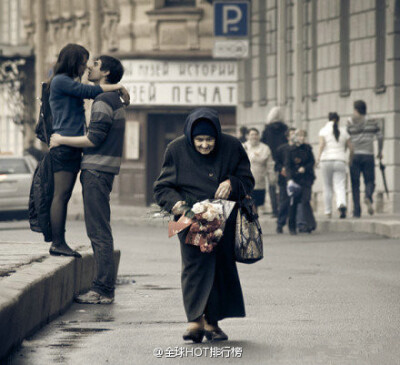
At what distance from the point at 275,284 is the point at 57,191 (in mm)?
2586

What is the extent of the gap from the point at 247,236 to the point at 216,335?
63cm

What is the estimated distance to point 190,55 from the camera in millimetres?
31844

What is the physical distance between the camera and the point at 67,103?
982 centimetres

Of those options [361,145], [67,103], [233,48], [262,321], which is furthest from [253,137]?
[262,321]

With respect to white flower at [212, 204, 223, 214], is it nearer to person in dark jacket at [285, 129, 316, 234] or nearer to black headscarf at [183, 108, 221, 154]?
black headscarf at [183, 108, 221, 154]

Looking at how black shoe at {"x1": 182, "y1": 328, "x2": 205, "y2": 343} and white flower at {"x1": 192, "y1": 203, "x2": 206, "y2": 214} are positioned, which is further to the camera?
black shoe at {"x1": 182, "y1": 328, "x2": 205, "y2": 343}

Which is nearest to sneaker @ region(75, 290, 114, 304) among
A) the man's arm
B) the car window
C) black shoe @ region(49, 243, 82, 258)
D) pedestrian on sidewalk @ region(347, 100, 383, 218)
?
black shoe @ region(49, 243, 82, 258)

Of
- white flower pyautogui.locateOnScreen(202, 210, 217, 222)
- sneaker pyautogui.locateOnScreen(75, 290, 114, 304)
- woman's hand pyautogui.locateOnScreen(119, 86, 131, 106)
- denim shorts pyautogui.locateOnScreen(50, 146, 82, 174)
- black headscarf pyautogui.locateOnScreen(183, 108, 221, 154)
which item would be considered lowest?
sneaker pyautogui.locateOnScreen(75, 290, 114, 304)

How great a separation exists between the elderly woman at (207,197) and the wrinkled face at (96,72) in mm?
2246

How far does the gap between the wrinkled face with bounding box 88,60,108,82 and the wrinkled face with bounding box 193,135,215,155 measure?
2423mm

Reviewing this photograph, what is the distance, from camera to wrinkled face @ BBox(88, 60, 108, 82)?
975 centimetres

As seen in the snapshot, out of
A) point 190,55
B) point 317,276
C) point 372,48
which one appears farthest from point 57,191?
point 190,55

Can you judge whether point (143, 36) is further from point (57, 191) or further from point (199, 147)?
point (199, 147)

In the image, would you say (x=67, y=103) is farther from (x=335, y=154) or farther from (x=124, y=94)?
(x=335, y=154)
